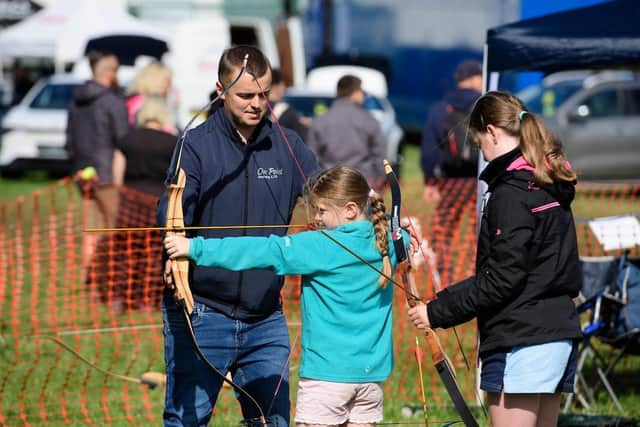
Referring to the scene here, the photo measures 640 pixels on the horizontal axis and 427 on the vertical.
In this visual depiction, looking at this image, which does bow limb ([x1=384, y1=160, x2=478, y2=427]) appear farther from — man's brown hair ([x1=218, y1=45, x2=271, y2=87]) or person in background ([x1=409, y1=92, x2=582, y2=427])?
man's brown hair ([x1=218, y1=45, x2=271, y2=87])

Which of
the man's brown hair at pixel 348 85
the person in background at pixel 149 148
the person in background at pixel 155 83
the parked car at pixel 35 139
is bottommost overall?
the parked car at pixel 35 139

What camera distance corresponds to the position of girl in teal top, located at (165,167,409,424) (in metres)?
3.69

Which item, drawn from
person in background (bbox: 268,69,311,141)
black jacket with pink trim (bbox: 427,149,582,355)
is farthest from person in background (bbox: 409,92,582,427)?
person in background (bbox: 268,69,311,141)

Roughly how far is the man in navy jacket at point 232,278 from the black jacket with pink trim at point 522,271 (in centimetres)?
65

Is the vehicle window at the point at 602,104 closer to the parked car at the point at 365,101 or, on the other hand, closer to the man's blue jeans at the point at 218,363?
the parked car at the point at 365,101

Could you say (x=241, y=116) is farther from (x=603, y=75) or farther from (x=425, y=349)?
(x=603, y=75)

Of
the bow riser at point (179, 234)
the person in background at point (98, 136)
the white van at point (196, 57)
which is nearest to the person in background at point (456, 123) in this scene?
the person in background at point (98, 136)

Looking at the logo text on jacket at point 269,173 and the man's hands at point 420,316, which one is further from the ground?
the logo text on jacket at point 269,173

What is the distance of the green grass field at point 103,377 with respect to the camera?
5.82 metres

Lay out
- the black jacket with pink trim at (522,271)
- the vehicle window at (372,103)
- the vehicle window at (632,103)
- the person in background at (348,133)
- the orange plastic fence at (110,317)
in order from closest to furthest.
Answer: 1. the black jacket with pink trim at (522,271)
2. the orange plastic fence at (110,317)
3. the person in background at (348,133)
4. the vehicle window at (632,103)
5. the vehicle window at (372,103)

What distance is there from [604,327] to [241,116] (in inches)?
111

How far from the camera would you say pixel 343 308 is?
3.72 metres

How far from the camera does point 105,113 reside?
345 inches

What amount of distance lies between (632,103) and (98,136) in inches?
373
